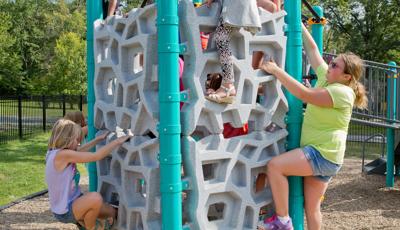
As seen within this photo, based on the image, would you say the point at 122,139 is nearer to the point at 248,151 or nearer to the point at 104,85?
the point at 104,85

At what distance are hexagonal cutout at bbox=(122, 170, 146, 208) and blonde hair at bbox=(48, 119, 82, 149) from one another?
1.67 ft

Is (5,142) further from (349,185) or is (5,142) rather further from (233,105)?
(233,105)

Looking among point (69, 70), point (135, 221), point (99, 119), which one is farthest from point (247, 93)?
point (69, 70)

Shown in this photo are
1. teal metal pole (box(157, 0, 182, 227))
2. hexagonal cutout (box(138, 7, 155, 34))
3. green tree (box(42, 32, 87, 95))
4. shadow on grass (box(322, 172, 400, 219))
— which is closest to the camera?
teal metal pole (box(157, 0, 182, 227))

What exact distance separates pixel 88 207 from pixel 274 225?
1.47 metres

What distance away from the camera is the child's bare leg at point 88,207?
13.2 ft

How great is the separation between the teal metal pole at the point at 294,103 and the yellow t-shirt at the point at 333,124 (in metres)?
0.24

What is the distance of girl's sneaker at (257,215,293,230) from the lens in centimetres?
385

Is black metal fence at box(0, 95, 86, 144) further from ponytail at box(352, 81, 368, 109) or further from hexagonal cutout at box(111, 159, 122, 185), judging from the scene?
ponytail at box(352, 81, 368, 109)

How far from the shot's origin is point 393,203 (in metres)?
7.89

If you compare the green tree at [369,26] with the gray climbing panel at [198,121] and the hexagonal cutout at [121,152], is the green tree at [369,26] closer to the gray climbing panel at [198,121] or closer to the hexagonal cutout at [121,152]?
the gray climbing panel at [198,121]

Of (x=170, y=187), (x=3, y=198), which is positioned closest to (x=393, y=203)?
(x=170, y=187)

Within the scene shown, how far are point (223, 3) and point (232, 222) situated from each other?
64.2 inches

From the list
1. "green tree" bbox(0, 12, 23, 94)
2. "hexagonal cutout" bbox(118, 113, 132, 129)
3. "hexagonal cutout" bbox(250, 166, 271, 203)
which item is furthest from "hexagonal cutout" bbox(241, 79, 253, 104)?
"green tree" bbox(0, 12, 23, 94)
